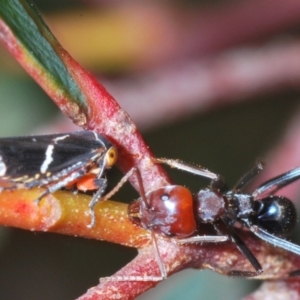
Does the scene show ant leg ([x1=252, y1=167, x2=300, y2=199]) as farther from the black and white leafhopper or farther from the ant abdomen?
the black and white leafhopper

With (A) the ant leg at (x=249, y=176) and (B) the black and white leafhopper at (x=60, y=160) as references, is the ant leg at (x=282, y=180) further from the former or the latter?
(B) the black and white leafhopper at (x=60, y=160)

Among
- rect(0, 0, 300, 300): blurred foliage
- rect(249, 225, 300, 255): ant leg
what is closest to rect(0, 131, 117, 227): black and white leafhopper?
rect(249, 225, 300, 255): ant leg

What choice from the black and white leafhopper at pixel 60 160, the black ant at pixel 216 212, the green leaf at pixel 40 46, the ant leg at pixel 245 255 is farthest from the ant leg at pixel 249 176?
the green leaf at pixel 40 46

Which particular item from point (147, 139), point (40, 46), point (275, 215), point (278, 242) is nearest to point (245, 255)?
point (278, 242)

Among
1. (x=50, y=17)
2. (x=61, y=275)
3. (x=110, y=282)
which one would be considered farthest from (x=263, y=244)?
(x=50, y=17)

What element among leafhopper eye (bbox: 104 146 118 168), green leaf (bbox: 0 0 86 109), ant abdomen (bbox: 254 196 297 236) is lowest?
ant abdomen (bbox: 254 196 297 236)

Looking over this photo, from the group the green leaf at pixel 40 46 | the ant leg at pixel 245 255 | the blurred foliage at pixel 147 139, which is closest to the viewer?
the green leaf at pixel 40 46

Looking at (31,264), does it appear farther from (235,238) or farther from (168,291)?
(235,238)

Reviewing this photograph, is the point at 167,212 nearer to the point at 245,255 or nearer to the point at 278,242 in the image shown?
the point at 245,255
